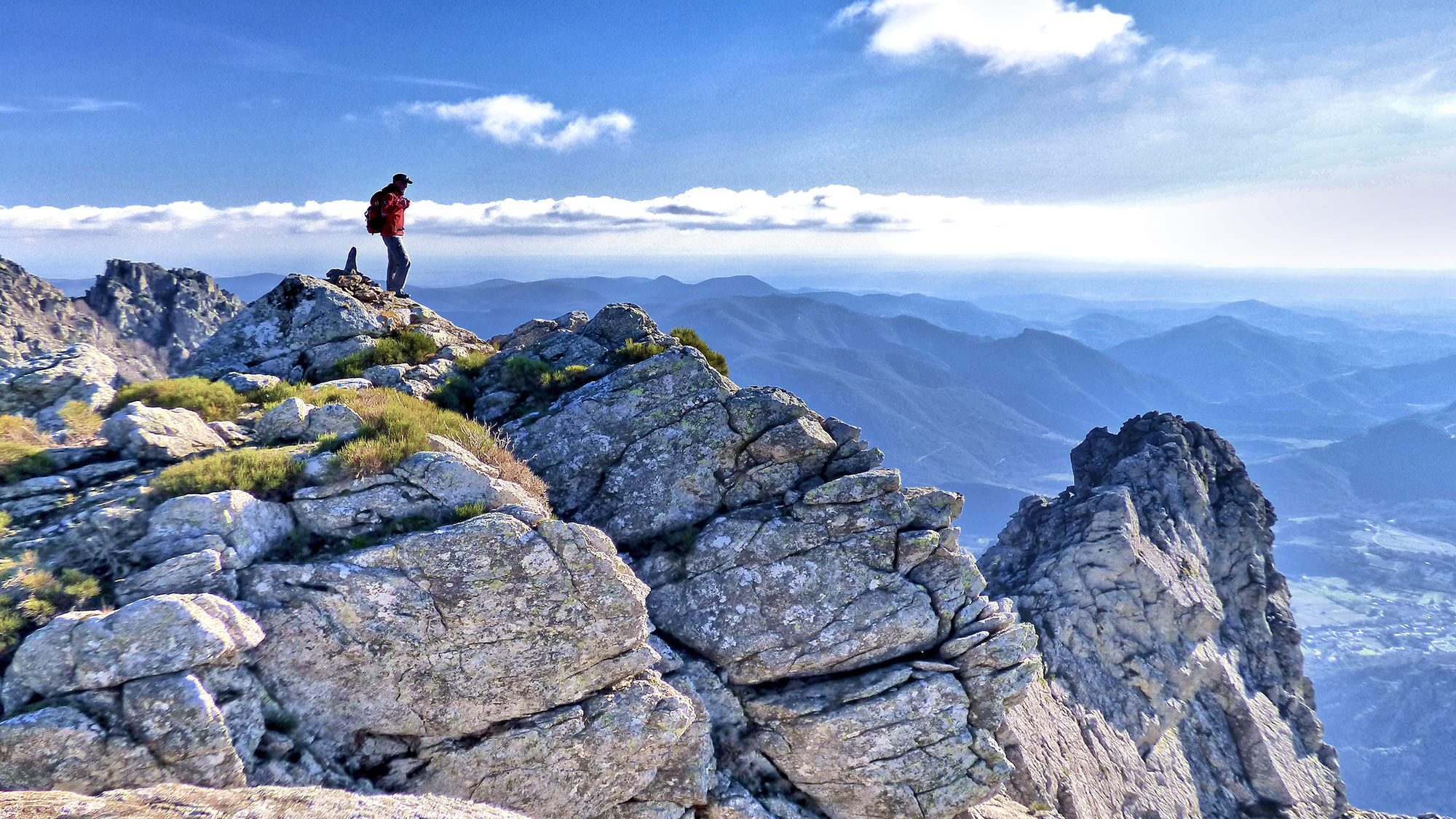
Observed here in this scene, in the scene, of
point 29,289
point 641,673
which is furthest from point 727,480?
point 29,289

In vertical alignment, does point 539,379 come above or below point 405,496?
above

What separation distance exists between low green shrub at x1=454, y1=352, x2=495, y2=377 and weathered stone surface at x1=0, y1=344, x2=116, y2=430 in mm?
9098

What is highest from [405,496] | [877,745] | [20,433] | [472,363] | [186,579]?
[472,363]

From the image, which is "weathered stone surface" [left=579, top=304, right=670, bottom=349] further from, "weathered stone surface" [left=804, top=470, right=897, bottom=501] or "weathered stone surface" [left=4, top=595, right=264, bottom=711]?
"weathered stone surface" [left=4, top=595, right=264, bottom=711]

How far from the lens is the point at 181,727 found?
917 cm

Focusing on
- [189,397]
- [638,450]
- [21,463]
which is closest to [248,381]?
[189,397]

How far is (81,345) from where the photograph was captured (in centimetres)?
1877

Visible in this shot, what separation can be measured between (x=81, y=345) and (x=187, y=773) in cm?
1650

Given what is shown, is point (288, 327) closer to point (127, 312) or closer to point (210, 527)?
point (210, 527)

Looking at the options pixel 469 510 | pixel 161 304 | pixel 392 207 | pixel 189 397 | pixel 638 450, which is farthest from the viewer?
pixel 161 304

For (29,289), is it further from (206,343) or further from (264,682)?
(264,682)

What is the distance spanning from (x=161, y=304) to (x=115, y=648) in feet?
673

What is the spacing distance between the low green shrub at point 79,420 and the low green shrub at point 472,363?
370 inches

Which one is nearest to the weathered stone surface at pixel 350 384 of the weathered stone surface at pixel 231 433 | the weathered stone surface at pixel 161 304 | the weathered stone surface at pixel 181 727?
the weathered stone surface at pixel 231 433
